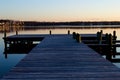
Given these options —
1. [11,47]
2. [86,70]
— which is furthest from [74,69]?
[11,47]

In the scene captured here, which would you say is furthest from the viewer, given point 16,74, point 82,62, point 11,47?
point 11,47

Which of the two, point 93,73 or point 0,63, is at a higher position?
point 93,73

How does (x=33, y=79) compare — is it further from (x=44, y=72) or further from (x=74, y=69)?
(x=74, y=69)

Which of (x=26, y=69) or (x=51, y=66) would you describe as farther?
Result: (x=51, y=66)

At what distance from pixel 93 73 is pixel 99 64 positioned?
72.0 inches

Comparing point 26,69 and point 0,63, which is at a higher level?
point 26,69

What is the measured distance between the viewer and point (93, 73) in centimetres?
909

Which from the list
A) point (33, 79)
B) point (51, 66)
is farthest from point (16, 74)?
point (51, 66)

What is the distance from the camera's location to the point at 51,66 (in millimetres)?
10547

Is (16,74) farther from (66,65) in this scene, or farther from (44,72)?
(66,65)

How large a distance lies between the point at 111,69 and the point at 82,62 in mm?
1995

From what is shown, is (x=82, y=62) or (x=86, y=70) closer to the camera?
(x=86, y=70)

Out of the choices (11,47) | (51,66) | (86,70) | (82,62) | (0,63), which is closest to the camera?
(86,70)

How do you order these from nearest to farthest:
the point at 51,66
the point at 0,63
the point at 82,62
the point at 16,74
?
the point at 16,74
the point at 51,66
the point at 82,62
the point at 0,63
